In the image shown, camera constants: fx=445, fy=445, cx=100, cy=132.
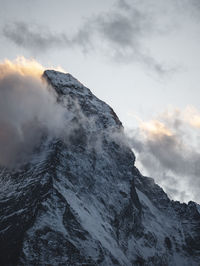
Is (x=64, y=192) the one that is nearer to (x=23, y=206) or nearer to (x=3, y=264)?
(x=23, y=206)

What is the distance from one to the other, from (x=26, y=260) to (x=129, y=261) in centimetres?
5421

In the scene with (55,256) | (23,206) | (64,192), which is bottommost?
(55,256)

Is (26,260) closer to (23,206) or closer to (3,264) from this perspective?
(3,264)

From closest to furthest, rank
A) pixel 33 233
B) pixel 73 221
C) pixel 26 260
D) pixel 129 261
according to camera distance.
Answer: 1. pixel 26 260
2. pixel 33 233
3. pixel 73 221
4. pixel 129 261

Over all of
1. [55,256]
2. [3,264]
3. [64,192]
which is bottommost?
[3,264]

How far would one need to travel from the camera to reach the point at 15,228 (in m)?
166

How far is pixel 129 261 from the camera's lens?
187750mm

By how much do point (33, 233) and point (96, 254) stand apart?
25460 millimetres

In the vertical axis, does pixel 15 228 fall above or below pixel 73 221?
below

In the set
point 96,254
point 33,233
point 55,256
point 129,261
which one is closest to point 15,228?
point 33,233

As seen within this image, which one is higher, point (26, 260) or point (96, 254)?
point (96, 254)

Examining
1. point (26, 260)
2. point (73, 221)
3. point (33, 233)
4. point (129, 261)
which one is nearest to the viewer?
point (26, 260)

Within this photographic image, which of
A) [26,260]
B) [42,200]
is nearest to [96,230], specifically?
[42,200]

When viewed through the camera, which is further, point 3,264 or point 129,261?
point 129,261
